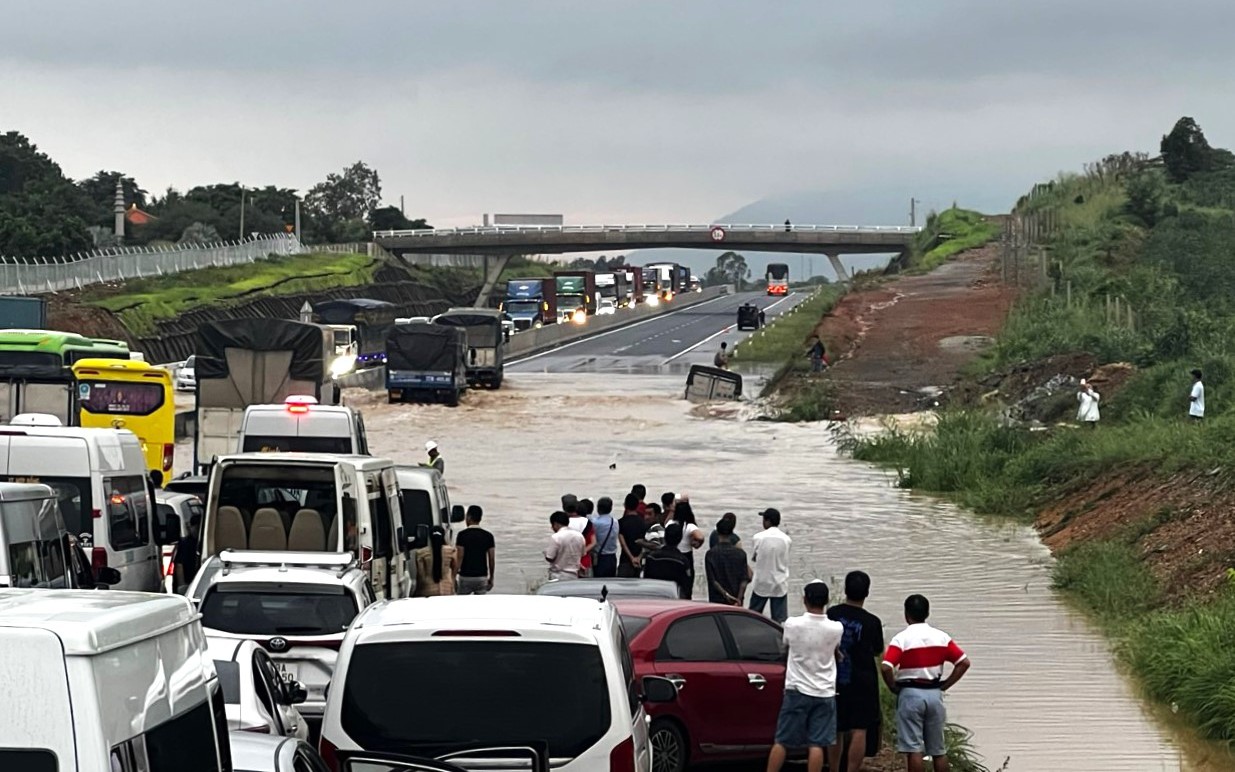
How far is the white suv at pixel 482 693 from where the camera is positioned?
8305 millimetres

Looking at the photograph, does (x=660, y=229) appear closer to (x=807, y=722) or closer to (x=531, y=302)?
(x=531, y=302)

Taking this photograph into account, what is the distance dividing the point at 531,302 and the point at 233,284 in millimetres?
16256

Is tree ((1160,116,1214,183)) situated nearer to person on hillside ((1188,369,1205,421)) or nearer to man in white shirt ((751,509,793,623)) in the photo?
person on hillside ((1188,369,1205,421))

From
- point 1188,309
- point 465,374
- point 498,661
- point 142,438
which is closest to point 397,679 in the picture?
point 498,661

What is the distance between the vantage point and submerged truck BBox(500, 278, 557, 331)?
4190 inches

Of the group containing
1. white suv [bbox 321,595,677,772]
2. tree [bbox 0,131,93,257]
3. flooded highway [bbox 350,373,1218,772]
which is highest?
tree [bbox 0,131,93,257]

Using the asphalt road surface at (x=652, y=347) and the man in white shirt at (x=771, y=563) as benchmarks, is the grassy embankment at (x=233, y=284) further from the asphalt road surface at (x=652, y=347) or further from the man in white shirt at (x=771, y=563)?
the man in white shirt at (x=771, y=563)

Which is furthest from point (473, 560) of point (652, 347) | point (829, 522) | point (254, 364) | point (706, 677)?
point (652, 347)

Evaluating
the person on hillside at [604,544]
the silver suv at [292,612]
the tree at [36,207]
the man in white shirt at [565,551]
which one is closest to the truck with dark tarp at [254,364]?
the person on hillside at [604,544]

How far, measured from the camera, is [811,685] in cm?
1174

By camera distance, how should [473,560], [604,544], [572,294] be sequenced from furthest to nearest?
[572,294] < [604,544] < [473,560]

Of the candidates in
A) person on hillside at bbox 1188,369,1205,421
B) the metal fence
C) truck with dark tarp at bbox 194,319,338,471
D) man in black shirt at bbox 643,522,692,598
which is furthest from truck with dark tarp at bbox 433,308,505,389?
man in black shirt at bbox 643,522,692,598

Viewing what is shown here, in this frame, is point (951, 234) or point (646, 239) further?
point (646, 239)

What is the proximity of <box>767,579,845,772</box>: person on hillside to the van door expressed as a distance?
7.36 meters
